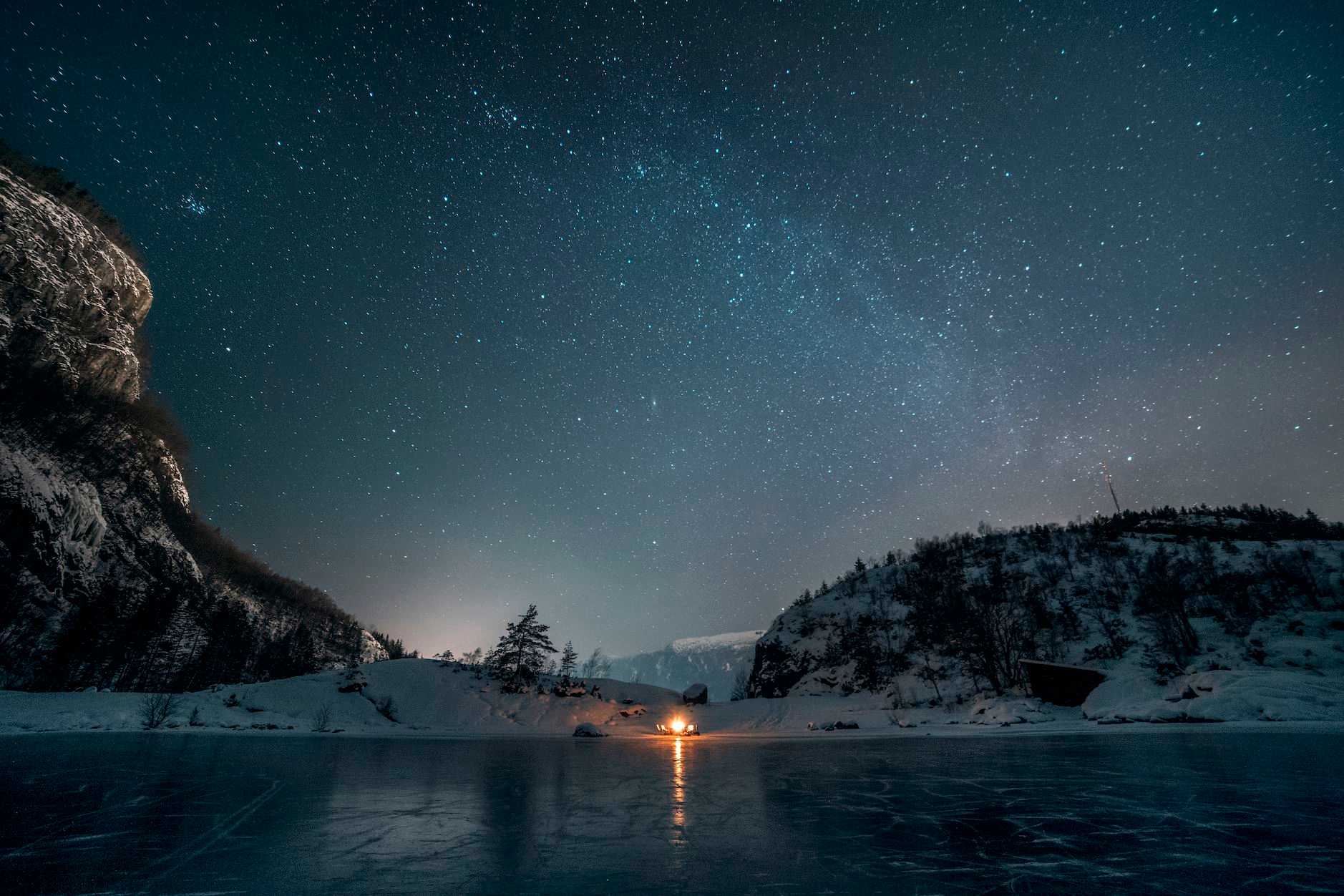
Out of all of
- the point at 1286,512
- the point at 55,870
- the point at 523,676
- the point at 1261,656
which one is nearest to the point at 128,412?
the point at 523,676

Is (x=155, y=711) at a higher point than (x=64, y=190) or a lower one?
lower

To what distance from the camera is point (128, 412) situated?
78.7m

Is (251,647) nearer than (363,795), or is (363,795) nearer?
(363,795)

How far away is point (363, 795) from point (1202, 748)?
18.5 metres

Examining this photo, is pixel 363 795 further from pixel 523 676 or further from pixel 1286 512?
pixel 1286 512

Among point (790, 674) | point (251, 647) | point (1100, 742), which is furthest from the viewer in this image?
point (251, 647)

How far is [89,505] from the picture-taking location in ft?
196

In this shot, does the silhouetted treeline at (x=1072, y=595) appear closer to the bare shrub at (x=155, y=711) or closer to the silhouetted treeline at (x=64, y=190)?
the bare shrub at (x=155, y=711)

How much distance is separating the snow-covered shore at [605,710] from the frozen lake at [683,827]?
16713 mm

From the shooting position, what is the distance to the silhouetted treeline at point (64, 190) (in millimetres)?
77250

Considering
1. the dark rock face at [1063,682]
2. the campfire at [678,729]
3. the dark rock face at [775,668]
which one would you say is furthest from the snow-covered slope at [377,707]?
the dark rock face at [1063,682]

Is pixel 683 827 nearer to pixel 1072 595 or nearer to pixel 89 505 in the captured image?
pixel 1072 595

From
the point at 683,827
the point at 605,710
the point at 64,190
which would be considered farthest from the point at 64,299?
the point at 683,827

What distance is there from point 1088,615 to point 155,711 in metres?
66.8
